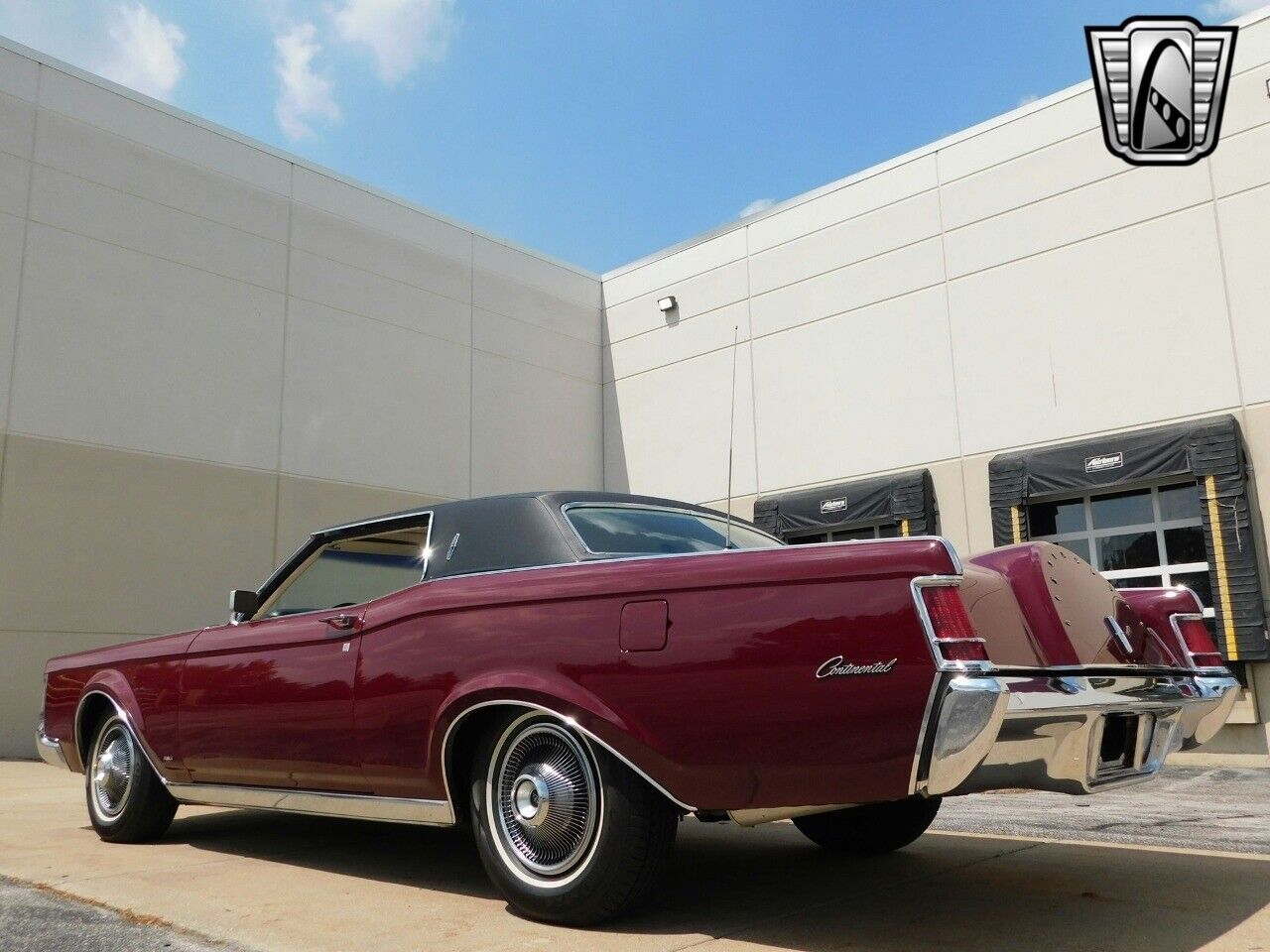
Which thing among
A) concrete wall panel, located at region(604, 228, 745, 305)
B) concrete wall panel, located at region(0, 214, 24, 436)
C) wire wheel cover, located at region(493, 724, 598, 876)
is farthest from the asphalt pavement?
concrete wall panel, located at region(604, 228, 745, 305)

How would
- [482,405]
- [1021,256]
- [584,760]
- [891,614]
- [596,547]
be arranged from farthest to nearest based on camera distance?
[482,405] < [1021,256] < [596,547] < [584,760] < [891,614]

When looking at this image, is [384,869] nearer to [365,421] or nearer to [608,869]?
[608,869]

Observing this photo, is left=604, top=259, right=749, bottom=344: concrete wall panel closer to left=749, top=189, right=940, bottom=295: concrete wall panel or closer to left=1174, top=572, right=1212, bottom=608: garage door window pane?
left=749, top=189, right=940, bottom=295: concrete wall panel

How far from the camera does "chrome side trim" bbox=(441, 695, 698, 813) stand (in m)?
2.84

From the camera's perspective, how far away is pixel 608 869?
9.45ft

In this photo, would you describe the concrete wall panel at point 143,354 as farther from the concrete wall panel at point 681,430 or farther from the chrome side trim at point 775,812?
the chrome side trim at point 775,812

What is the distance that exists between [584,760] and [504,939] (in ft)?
1.71

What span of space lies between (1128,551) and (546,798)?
10417mm

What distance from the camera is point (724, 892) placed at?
3506 mm

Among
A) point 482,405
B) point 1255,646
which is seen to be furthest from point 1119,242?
point 482,405

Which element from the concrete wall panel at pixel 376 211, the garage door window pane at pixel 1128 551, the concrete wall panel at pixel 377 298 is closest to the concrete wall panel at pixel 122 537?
the concrete wall panel at pixel 377 298

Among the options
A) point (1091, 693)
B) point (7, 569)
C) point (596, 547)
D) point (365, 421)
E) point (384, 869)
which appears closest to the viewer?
point (1091, 693)

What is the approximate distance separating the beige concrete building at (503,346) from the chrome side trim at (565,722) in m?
9.61

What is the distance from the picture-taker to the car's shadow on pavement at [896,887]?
287 centimetres
